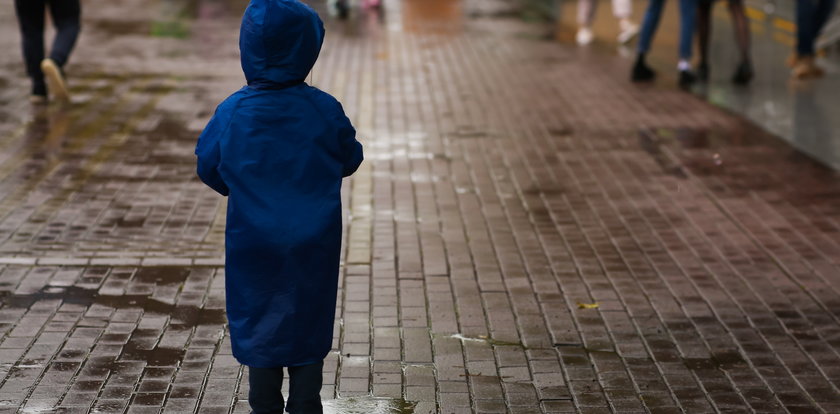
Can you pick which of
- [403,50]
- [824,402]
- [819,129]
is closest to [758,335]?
[824,402]

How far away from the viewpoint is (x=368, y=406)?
16.1ft

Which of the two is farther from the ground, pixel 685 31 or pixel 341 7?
pixel 685 31

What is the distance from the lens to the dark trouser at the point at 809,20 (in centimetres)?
1309

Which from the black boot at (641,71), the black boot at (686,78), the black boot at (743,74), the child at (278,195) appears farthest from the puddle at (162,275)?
the black boot at (743,74)

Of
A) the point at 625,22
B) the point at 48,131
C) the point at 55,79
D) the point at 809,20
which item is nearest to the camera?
the point at 48,131

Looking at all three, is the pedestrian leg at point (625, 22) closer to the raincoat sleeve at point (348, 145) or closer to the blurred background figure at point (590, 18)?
the blurred background figure at point (590, 18)

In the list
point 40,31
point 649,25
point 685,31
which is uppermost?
point 40,31

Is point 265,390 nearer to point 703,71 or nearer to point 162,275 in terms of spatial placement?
point 162,275

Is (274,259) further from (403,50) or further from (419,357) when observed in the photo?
(403,50)

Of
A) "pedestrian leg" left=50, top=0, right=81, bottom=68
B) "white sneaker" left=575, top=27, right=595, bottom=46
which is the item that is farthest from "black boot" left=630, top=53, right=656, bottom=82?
"pedestrian leg" left=50, top=0, right=81, bottom=68

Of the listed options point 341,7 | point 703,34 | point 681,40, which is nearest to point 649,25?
point 681,40

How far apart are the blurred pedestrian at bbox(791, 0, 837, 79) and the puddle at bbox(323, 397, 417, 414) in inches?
366

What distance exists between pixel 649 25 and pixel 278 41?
960 centimetres

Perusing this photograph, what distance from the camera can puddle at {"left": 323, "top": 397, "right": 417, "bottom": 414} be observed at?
487cm
